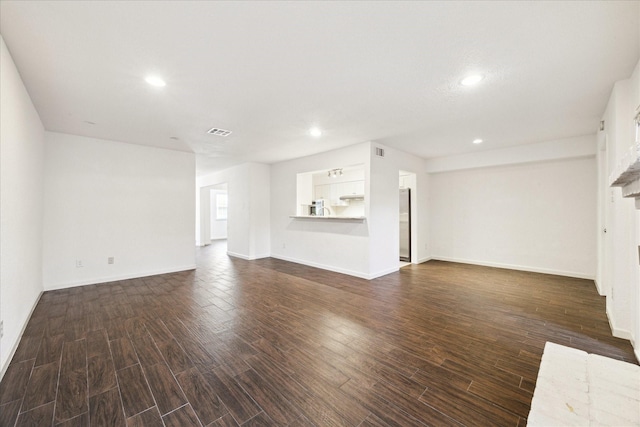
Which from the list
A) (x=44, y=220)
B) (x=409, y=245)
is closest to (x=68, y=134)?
(x=44, y=220)

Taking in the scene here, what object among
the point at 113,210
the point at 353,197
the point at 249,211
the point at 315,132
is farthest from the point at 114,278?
the point at 353,197

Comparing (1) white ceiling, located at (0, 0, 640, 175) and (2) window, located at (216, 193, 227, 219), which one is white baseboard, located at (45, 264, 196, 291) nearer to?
(1) white ceiling, located at (0, 0, 640, 175)

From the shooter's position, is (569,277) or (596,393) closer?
(596,393)

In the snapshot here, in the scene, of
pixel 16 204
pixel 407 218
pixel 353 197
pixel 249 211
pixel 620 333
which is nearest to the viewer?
pixel 16 204

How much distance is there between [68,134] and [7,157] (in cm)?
286

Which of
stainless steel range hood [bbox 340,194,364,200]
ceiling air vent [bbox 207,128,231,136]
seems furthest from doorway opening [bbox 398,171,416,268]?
ceiling air vent [bbox 207,128,231,136]

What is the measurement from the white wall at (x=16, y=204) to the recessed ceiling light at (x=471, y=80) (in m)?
3.91

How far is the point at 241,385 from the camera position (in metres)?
1.92

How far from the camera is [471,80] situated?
8.45 ft

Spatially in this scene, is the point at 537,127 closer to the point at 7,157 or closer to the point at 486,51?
the point at 486,51

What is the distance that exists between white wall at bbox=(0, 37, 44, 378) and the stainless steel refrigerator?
648 centimetres

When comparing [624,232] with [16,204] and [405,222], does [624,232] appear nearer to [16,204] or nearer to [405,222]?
[405,222]

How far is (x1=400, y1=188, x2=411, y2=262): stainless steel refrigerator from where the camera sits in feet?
21.4

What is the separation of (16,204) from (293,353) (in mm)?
3105
